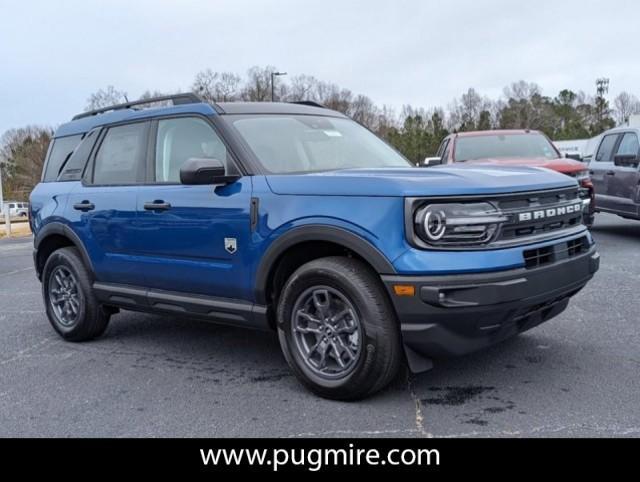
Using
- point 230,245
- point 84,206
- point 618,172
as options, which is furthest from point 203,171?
point 618,172

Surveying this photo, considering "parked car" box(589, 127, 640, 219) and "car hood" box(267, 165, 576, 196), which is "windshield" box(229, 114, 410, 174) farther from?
"parked car" box(589, 127, 640, 219)

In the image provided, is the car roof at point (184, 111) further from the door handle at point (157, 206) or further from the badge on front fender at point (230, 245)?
the badge on front fender at point (230, 245)

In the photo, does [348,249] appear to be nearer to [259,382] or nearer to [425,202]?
[425,202]

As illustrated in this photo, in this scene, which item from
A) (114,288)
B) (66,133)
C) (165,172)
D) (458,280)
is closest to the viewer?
(458,280)

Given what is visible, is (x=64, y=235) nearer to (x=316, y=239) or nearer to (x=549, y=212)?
(x=316, y=239)

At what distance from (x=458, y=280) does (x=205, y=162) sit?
5.82ft

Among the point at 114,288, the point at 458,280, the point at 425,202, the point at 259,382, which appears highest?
the point at 425,202

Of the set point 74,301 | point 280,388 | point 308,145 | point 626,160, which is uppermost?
point 308,145

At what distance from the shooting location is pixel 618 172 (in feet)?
33.7

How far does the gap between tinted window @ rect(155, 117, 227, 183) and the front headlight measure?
1.64 meters

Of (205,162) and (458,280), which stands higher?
(205,162)

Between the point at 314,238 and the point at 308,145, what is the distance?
1117mm
